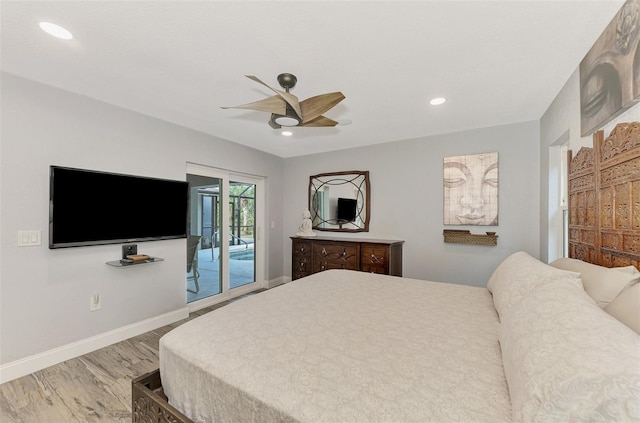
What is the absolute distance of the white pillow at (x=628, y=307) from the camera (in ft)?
3.20

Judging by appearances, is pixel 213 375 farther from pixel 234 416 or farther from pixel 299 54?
pixel 299 54

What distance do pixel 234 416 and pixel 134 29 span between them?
2116 millimetres

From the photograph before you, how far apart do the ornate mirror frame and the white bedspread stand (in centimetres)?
248

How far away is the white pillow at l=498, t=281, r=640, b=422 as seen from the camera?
65 centimetres

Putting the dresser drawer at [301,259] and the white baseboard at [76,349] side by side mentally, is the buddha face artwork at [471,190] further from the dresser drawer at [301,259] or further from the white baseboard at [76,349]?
the white baseboard at [76,349]

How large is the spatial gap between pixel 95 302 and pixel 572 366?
3.48m

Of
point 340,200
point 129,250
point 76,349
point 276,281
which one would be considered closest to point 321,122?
point 340,200

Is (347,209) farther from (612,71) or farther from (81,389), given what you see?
(81,389)

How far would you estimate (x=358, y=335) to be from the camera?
136cm

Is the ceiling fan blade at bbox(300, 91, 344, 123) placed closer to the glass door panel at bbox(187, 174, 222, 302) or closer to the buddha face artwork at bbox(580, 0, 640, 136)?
the buddha face artwork at bbox(580, 0, 640, 136)

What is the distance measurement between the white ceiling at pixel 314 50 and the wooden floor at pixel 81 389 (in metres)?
2.45

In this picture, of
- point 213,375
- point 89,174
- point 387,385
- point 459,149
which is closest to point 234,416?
point 213,375

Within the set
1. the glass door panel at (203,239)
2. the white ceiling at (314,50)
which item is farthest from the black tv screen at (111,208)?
the white ceiling at (314,50)

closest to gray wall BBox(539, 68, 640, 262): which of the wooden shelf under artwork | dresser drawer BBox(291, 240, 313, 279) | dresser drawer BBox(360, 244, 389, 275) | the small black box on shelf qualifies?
the wooden shelf under artwork
